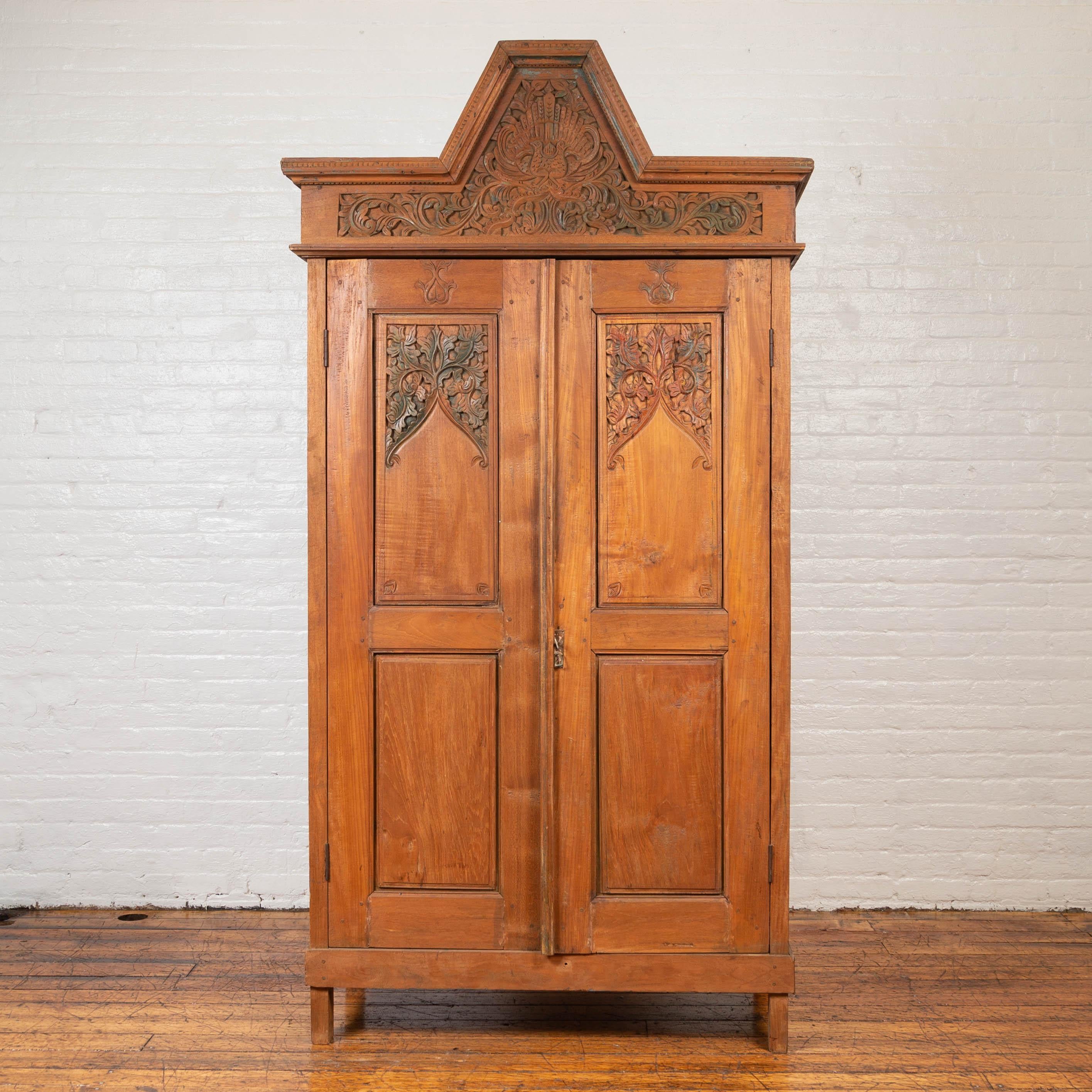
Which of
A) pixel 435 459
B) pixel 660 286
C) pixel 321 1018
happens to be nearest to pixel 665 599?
pixel 435 459

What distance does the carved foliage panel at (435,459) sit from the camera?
8.07 feet

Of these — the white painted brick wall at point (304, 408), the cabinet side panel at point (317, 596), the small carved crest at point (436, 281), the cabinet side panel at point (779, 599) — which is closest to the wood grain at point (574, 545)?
the small carved crest at point (436, 281)

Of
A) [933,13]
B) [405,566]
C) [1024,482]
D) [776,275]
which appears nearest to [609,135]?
[776,275]

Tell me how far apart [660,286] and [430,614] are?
3.52 ft

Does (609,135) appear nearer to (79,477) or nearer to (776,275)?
(776,275)

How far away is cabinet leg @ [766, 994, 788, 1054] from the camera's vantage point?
2.44 metres

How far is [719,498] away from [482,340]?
2.51 ft

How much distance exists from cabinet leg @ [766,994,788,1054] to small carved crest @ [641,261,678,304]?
1883 mm

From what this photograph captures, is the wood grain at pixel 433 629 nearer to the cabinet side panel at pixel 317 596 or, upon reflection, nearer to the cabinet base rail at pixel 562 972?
the cabinet side panel at pixel 317 596

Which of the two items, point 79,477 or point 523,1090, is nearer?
point 523,1090

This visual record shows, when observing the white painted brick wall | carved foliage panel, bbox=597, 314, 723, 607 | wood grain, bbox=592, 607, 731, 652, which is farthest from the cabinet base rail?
the white painted brick wall

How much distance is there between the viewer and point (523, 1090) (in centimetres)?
226

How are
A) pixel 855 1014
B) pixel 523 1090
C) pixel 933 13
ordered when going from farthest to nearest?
pixel 933 13 → pixel 855 1014 → pixel 523 1090

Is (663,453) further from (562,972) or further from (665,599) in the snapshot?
(562,972)
